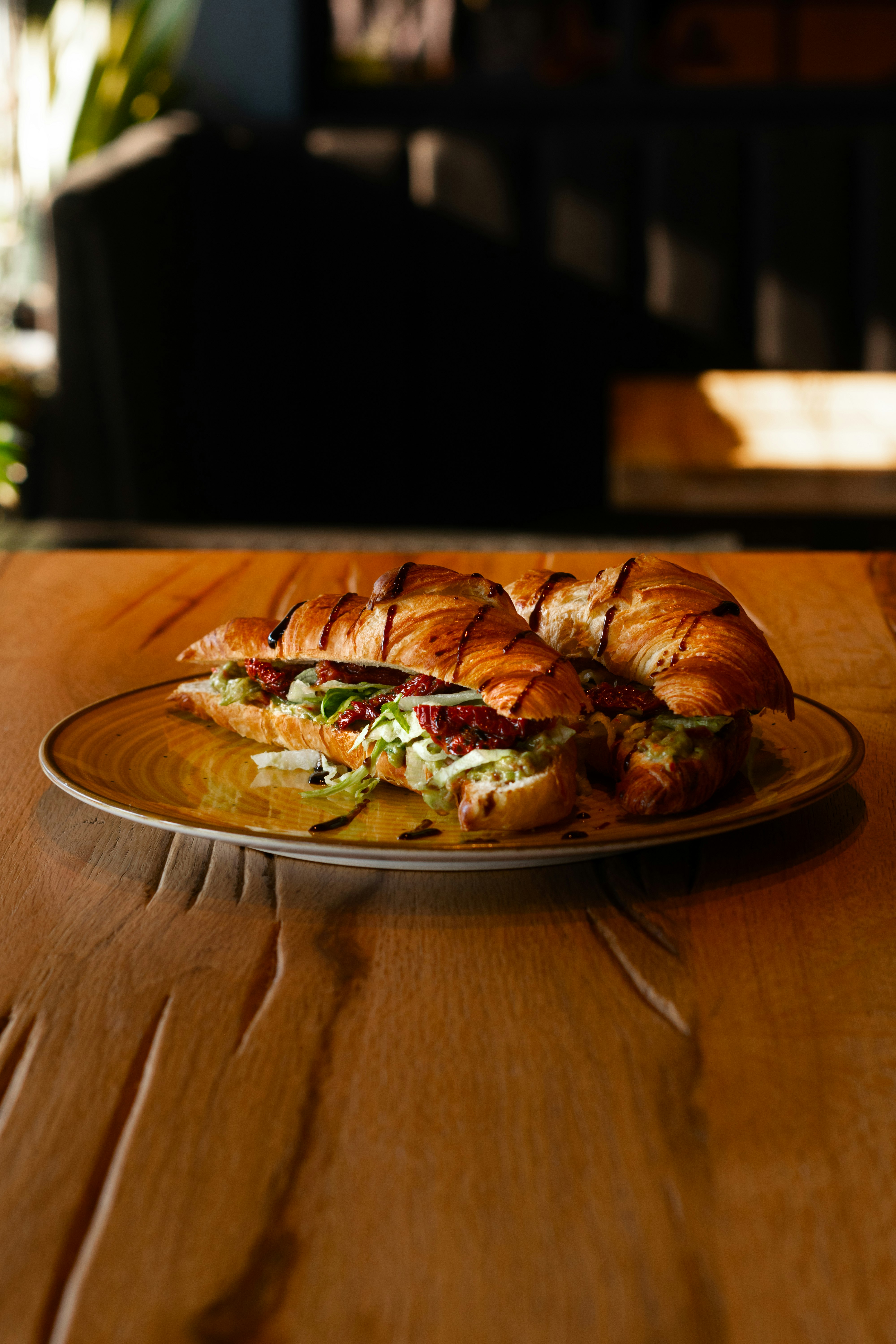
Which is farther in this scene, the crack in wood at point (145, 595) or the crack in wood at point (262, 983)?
the crack in wood at point (145, 595)

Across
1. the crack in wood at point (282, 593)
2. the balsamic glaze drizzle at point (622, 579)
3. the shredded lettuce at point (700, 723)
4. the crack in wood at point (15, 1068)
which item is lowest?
the crack in wood at point (282, 593)

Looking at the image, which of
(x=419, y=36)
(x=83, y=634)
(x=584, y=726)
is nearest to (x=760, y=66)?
(x=419, y=36)

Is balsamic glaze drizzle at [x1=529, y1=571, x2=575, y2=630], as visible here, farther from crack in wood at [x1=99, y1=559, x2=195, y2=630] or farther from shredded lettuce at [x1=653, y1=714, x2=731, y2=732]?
crack in wood at [x1=99, y1=559, x2=195, y2=630]

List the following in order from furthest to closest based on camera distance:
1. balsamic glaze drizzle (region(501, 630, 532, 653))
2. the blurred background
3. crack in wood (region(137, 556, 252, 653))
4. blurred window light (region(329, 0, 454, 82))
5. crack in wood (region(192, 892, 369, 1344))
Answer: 1. blurred window light (region(329, 0, 454, 82))
2. the blurred background
3. crack in wood (region(137, 556, 252, 653))
4. balsamic glaze drizzle (region(501, 630, 532, 653))
5. crack in wood (region(192, 892, 369, 1344))

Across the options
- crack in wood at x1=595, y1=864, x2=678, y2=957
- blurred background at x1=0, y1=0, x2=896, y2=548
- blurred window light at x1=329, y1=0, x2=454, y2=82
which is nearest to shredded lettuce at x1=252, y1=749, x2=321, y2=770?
crack in wood at x1=595, y1=864, x2=678, y2=957

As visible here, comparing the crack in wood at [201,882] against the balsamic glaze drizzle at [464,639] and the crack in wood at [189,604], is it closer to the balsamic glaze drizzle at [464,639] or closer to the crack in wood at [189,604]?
the balsamic glaze drizzle at [464,639]

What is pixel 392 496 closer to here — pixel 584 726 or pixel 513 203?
pixel 513 203

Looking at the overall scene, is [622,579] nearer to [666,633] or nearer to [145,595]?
[666,633]

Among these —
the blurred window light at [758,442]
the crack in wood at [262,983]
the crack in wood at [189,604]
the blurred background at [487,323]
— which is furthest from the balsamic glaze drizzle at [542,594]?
the blurred window light at [758,442]
